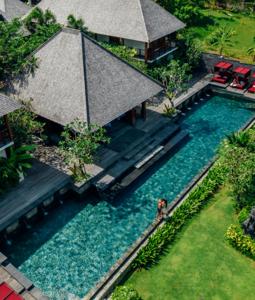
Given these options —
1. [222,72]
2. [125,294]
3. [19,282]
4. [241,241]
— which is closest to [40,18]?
[222,72]

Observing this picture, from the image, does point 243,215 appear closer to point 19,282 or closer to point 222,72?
point 19,282

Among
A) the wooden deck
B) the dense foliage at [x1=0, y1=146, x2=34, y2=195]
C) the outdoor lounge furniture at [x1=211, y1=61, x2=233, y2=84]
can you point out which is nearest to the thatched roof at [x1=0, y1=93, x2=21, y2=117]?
the dense foliage at [x1=0, y1=146, x2=34, y2=195]

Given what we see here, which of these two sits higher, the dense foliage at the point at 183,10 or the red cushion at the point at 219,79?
the dense foliage at the point at 183,10

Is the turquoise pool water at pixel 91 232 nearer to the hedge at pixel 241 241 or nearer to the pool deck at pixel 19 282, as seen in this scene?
the pool deck at pixel 19 282

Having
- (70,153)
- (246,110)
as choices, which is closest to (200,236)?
(70,153)

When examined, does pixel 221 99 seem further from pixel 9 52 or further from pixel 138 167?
pixel 9 52

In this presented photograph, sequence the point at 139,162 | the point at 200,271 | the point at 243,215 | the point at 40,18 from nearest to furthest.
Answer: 1. the point at 200,271
2. the point at 243,215
3. the point at 139,162
4. the point at 40,18

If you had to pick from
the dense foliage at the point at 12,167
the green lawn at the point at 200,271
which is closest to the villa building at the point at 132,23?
the dense foliage at the point at 12,167
